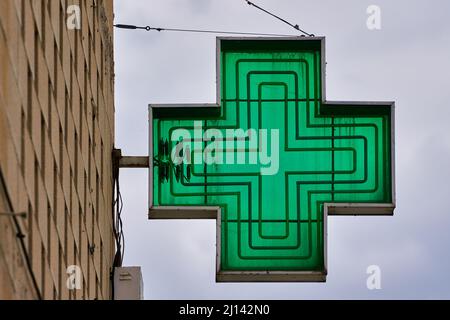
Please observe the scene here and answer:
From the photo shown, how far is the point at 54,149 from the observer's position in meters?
49.2

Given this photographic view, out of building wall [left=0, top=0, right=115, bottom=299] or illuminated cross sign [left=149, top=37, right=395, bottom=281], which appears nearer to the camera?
building wall [left=0, top=0, right=115, bottom=299]

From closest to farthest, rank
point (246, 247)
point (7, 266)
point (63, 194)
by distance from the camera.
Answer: point (7, 266) < point (63, 194) < point (246, 247)

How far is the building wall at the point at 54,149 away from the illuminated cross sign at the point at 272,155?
194 centimetres

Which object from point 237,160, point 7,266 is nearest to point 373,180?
point 237,160

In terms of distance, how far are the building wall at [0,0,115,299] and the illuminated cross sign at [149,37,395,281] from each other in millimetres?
1942

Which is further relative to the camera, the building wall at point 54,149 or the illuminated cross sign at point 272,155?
the illuminated cross sign at point 272,155

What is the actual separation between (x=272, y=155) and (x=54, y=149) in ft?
34.7

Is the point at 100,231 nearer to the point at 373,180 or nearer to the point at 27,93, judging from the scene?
the point at 373,180

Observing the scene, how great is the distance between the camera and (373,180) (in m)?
58.7

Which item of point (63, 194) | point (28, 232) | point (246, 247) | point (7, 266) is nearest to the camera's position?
point (7, 266)

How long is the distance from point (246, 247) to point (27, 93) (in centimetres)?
1361

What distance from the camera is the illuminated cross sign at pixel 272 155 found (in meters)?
58.2

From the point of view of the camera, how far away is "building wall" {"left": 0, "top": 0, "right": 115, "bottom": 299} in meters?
42.7

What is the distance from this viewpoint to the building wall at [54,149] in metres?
42.7
